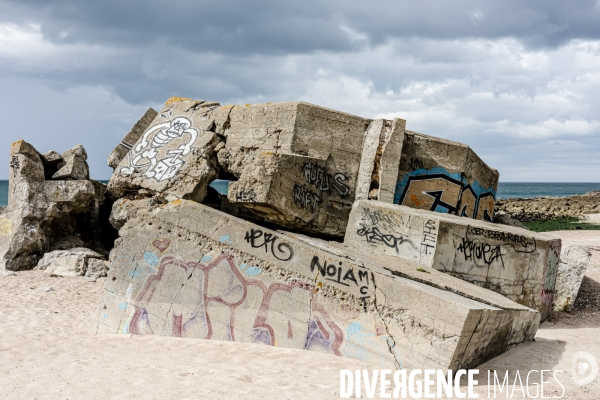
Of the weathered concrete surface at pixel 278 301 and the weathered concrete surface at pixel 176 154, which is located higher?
the weathered concrete surface at pixel 176 154

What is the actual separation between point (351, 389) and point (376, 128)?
200 inches

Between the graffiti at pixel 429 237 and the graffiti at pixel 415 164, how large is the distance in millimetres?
1971

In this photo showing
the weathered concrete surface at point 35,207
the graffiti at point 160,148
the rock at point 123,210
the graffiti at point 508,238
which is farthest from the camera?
the weathered concrete surface at point 35,207

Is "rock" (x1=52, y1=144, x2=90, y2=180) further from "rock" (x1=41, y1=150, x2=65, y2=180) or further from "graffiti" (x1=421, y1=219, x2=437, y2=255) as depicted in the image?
"graffiti" (x1=421, y1=219, x2=437, y2=255)

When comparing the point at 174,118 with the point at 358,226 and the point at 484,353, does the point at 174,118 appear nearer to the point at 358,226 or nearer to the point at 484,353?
the point at 358,226

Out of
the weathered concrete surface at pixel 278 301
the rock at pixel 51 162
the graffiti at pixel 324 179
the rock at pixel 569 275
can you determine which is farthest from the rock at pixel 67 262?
the rock at pixel 569 275

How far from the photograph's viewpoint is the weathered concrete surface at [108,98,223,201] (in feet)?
30.1

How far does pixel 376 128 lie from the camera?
29.3 feet

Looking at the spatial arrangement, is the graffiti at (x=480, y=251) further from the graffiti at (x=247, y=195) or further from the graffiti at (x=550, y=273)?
the graffiti at (x=247, y=195)

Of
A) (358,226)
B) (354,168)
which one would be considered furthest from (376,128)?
(358,226)

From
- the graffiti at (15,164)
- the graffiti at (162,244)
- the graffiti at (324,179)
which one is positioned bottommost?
the graffiti at (162,244)

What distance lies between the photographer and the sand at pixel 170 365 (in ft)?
15.4

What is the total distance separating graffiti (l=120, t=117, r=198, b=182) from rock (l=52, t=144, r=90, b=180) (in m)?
1.43

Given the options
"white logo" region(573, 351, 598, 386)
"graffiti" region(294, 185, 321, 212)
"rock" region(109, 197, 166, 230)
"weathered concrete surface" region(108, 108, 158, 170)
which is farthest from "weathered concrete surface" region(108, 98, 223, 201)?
"white logo" region(573, 351, 598, 386)
